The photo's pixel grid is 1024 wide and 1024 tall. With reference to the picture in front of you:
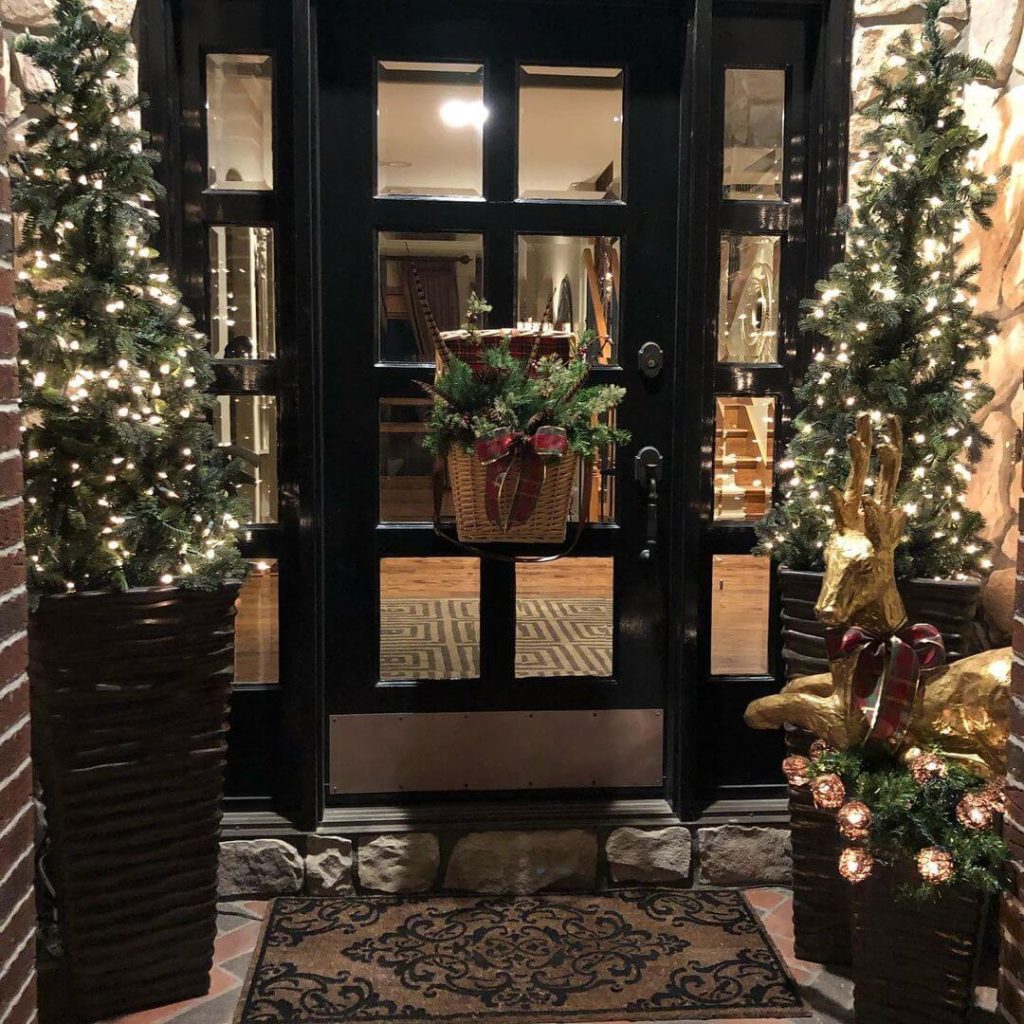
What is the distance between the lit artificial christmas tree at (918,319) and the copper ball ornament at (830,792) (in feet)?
1.93

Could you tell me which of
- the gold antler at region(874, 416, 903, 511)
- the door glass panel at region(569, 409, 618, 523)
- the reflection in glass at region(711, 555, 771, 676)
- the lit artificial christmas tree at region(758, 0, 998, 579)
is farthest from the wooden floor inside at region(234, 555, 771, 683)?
the gold antler at region(874, 416, 903, 511)

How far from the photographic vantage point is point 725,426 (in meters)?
2.79

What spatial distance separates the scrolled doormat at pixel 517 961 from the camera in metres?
2.20

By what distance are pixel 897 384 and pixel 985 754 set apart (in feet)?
2.73

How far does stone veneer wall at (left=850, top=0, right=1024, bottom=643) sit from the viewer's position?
92.4 inches

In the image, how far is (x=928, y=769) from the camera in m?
1.84

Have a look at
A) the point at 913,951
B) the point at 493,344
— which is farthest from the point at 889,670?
the point at 493,344

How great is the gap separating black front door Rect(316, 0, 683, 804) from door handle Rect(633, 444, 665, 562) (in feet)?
0.07

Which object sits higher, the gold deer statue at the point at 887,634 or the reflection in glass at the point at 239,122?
the reflection in glass at the point at 239,122

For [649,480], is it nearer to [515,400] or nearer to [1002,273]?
[515,400]

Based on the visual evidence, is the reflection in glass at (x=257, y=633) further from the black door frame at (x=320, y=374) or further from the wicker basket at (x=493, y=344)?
the wicker basket at (x=493, y=344)

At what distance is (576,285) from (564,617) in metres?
0.95

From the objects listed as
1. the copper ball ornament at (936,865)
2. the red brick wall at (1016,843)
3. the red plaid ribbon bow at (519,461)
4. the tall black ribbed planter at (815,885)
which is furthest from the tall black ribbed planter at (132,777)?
the red brick wall at (1016,843)

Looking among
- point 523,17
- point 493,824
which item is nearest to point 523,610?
point 493,824
